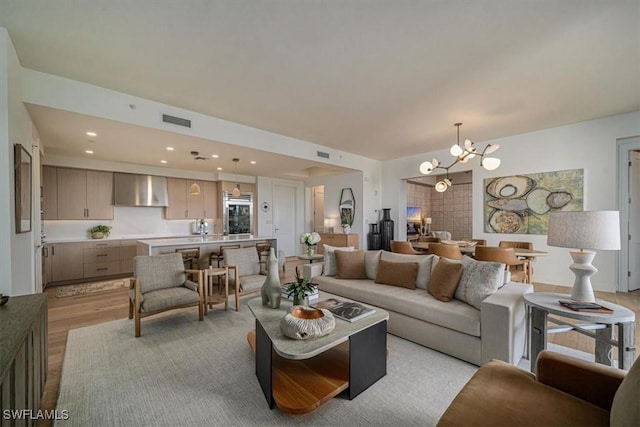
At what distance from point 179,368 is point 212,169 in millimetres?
5443

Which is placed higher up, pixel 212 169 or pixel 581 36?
pixel 581 36

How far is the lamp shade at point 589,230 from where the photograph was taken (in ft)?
5.98

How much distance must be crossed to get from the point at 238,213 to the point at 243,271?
3.83m

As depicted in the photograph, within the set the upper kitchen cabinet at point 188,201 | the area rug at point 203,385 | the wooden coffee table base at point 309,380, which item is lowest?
the area rug at point 203,385

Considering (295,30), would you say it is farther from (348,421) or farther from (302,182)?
(302,182)

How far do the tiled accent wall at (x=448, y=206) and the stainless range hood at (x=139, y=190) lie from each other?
6.97 metres

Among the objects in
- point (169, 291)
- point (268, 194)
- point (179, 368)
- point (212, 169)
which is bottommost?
point (179, 368)

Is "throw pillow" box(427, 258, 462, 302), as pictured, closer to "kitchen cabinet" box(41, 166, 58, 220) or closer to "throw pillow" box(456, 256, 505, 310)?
"throw pillow" box(456, 256, 505, 310)

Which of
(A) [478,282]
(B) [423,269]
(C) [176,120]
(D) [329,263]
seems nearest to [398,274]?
(B) [423,269]

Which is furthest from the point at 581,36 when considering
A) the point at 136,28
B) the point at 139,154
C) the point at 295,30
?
the point at 139,154

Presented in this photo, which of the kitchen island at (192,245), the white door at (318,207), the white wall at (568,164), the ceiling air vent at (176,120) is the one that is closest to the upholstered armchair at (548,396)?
the ceiling air vent at (176,120)

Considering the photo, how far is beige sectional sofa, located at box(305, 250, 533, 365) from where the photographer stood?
2111 millimetres

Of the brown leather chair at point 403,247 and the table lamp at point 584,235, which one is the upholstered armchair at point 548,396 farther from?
the brown leather chair at point 403,247

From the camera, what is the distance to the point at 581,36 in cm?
238
